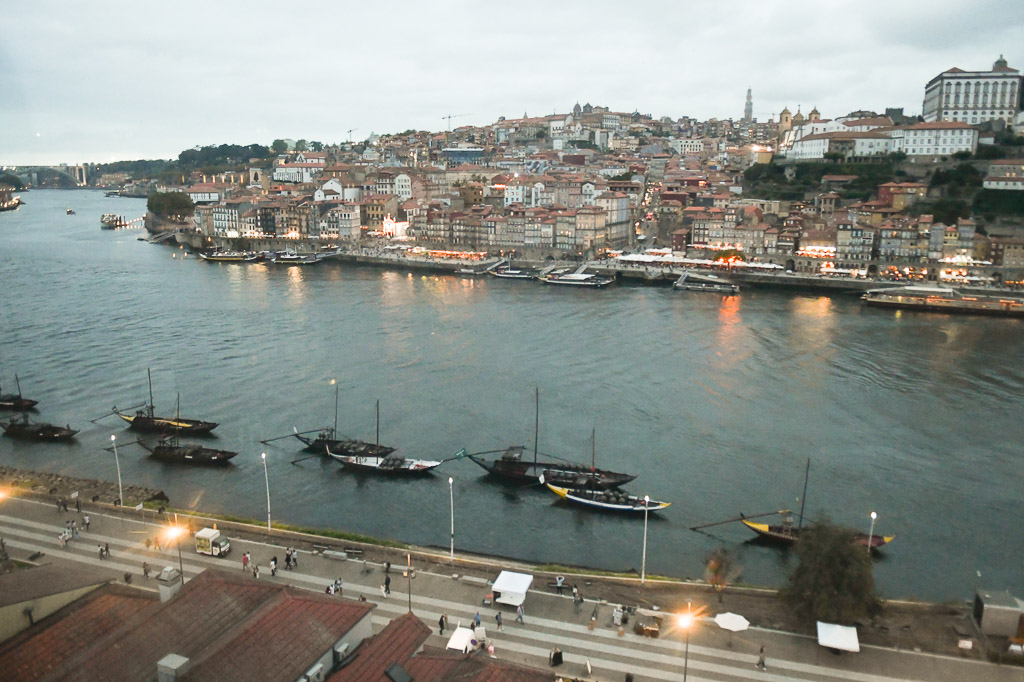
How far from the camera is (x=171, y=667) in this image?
5320 millimetres

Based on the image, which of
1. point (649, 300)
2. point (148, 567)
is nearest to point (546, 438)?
point (148, 567)

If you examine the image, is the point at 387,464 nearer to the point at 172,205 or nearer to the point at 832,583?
the point at 832,583

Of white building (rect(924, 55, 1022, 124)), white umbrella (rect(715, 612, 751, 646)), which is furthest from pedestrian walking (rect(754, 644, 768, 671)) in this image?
white building (rect(924, 55, 1022, 124))

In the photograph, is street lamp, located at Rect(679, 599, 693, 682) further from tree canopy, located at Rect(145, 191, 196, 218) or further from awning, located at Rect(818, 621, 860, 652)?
tree canopy, located at Rect(145, 191, 196, 218)

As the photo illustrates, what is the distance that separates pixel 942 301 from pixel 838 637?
25147 millimetres

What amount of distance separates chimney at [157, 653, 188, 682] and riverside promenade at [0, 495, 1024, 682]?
88.4 inches

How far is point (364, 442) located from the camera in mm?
13992

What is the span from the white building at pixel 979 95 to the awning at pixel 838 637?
50678 mm

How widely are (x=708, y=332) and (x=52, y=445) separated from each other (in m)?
17.6

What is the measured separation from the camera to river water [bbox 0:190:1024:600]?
11.2 metres

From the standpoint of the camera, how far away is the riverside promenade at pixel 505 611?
6.76 metres

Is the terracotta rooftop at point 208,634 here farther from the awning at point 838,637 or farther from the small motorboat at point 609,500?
the small motorboat at point 609,500

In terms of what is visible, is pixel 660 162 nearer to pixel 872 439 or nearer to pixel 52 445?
pixel 872 439

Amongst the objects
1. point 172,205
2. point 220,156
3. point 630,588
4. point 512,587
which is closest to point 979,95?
point 630,588
